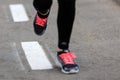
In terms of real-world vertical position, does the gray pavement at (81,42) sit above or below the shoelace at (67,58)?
below

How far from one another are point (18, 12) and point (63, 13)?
290cm

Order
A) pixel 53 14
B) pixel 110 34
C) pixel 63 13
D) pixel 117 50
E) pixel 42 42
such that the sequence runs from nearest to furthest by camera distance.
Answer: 1. pixel 63 13
2. pixel 117 50
3. pixel 42 42
4. pixel 110 34
5. pixel 53 14

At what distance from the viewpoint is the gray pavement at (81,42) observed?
4.45 m

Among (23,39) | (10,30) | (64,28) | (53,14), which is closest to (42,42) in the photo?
(23,39)

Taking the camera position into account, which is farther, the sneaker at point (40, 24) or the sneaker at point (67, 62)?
the sneaker at point (40, 24)

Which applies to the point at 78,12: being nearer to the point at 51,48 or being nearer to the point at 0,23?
the point at 0,23

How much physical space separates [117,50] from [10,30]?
159 cm

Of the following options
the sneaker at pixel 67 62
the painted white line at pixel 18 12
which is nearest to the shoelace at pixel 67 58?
the sneaker at pixel 67 62

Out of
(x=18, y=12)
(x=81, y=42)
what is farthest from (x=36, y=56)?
(x=18, y=12)

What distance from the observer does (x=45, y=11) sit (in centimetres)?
449

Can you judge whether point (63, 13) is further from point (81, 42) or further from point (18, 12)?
point (18, 12)

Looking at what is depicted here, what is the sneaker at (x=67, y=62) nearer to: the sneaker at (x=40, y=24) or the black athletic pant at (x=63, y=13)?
the black athletic pant at (x=63, y=13)

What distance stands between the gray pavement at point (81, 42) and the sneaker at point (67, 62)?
0.18 feet

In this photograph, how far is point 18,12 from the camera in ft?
23.8
